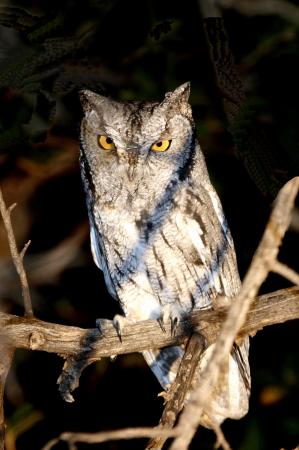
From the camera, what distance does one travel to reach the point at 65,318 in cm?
339

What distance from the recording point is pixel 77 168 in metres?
3.33

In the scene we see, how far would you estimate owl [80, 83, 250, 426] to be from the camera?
2098mm

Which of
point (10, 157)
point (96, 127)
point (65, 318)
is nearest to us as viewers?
point (96, 127)

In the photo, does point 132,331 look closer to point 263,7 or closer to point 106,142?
point 106,142

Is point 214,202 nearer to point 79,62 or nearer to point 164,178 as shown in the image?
point 164,178

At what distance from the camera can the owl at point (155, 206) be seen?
6.88 feet

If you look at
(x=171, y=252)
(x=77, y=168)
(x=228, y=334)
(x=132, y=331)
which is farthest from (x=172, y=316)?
(x=77, y=168)

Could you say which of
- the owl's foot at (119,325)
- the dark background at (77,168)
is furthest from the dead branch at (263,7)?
the owl's foot at (119,325)

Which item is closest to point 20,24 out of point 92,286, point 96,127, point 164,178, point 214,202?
point 96,127

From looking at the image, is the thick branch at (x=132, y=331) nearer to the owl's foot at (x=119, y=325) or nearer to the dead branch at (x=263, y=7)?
the owl's foot at (x=119, y=325)

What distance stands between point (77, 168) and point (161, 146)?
125cm

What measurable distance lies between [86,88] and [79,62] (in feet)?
0.36

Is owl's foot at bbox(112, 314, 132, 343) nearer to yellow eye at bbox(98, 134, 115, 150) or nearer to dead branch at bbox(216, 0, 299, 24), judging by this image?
yellow eye at bbox(98, 134, 115, 150)

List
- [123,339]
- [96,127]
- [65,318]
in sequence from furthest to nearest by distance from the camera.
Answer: [65,318], [96,127], [123,339]
